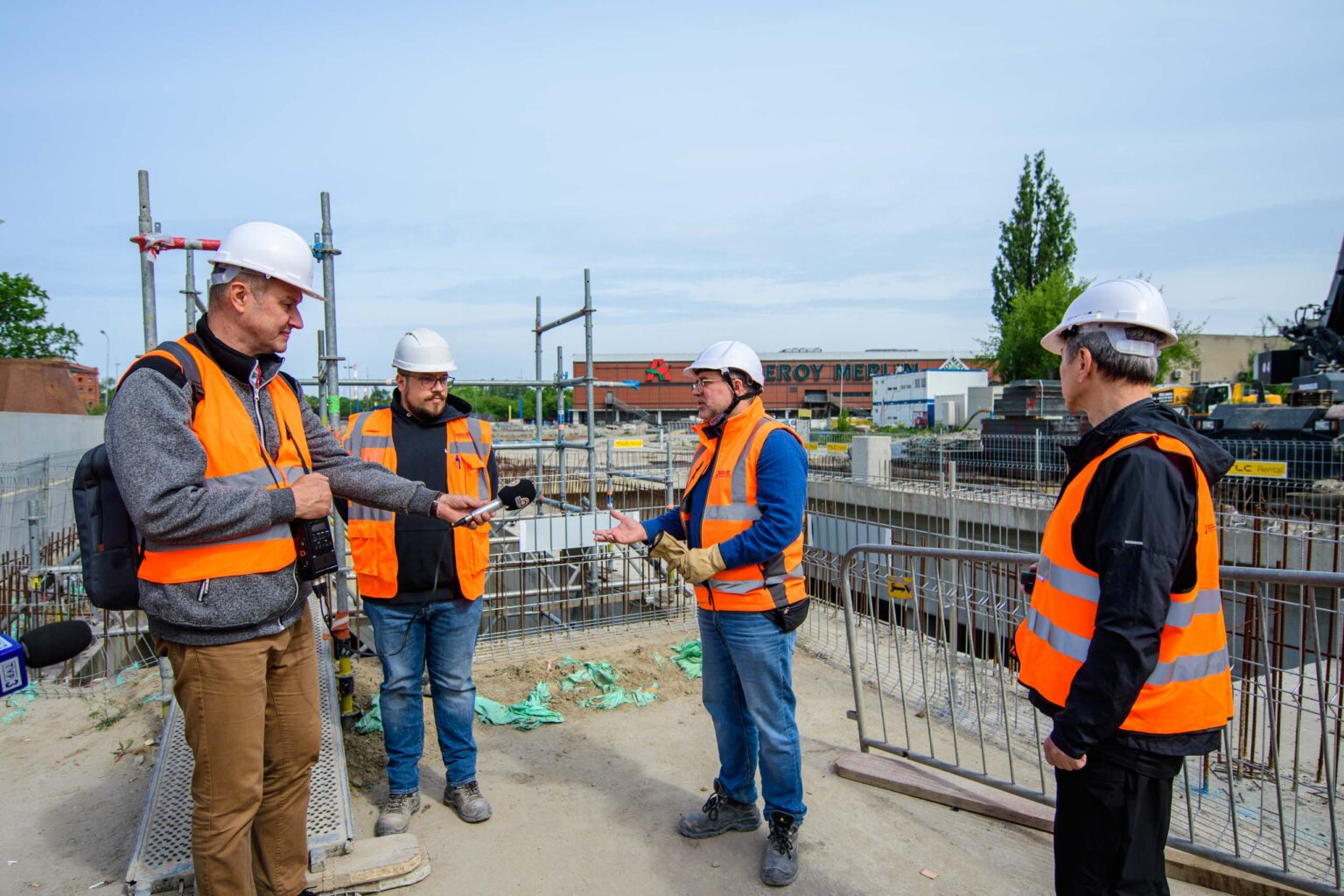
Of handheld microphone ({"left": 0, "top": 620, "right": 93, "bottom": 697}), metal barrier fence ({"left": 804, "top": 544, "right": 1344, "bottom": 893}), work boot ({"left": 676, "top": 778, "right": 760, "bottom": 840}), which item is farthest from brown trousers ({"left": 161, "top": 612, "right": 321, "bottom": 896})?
metal barrier fence ({"left": 804, "top": 544, "right": 1344, "bottom": 893})

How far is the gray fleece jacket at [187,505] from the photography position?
2.10 m

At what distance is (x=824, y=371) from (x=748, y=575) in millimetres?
70423

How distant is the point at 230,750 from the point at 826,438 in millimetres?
25161

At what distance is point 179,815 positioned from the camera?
309 cm

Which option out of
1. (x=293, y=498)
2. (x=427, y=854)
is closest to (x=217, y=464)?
(x=293, y=498)

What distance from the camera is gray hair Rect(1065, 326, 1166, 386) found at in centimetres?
204

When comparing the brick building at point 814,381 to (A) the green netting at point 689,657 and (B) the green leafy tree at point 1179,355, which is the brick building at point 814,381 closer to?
(B) the green leafy tree at point 1179,355

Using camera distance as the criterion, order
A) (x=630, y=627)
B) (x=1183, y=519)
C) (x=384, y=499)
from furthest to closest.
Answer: (x=630, y=627), (x=384, y=499), (x=1183, y=519)

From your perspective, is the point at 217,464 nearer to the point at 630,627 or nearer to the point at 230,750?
the point at 230,750

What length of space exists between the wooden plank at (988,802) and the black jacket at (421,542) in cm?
224

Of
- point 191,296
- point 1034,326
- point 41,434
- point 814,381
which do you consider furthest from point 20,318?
point 814,381

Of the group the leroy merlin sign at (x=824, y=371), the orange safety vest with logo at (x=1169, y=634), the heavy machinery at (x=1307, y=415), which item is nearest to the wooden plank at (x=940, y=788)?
the orange safety vest with logo at (x=1169, y=634)

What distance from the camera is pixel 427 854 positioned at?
3.19 metres

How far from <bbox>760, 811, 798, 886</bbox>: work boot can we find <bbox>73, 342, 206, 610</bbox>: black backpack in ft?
7.92
